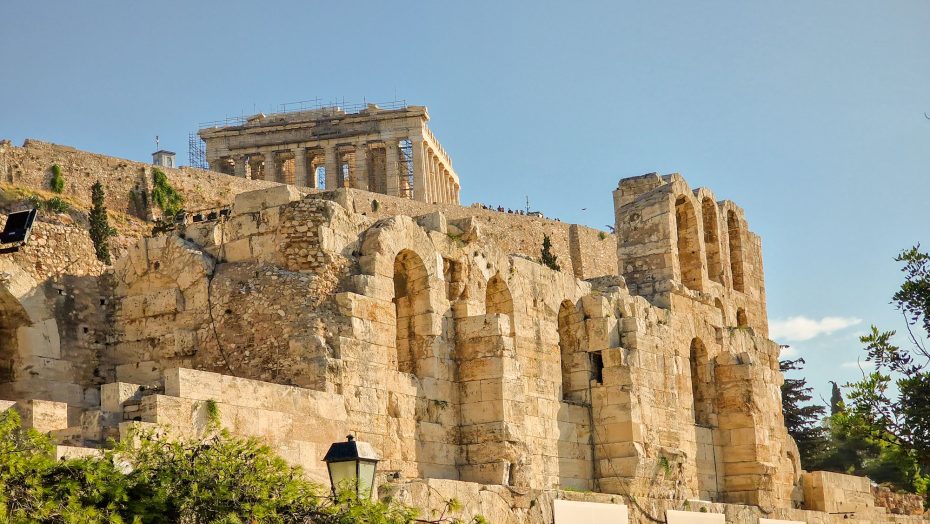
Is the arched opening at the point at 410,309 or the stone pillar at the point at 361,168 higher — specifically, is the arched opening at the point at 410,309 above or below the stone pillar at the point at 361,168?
below

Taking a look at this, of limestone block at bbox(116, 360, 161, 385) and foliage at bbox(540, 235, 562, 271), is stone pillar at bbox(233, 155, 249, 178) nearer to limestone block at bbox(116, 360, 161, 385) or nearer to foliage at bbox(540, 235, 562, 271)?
foliage at bbox(540, 235, 562, 271)

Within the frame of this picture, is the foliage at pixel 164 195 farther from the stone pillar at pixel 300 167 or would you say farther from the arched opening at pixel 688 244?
the arched opening at pixel 688 244

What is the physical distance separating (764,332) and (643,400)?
28.7 ft

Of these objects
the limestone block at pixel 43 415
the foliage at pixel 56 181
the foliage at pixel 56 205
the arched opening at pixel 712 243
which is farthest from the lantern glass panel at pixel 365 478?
the foliage at pixel 56 181

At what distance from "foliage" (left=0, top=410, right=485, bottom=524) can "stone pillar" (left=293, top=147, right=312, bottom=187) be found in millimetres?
56813

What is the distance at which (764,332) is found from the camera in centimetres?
3167

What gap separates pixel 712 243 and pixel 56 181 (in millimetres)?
25376

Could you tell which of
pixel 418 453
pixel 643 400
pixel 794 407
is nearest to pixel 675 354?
pixel 643 400

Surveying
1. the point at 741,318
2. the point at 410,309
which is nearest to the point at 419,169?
the point at 741,318

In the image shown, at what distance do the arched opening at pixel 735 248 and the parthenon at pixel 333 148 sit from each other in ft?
131

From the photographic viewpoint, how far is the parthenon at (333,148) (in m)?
71.1

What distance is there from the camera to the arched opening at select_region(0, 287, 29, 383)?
60.8ft

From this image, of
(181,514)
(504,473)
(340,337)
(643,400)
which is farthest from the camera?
(643,400)

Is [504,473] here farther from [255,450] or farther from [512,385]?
[255,450]
